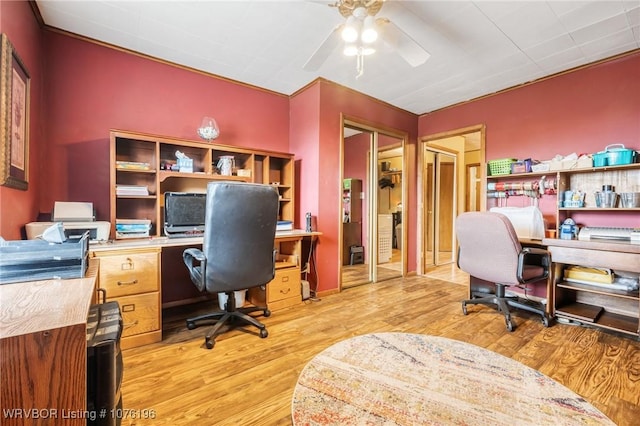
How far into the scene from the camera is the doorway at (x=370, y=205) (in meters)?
3.90

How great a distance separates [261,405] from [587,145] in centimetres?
374

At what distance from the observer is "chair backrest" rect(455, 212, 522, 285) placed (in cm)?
230

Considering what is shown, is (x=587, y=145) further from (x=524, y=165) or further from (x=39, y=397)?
(x=39, y=397)

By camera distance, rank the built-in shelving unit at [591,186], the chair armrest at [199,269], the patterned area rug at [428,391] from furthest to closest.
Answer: the built-in shelving unit at [591,186]
the chair armrest at [199,269]
the patterned area rug at [428,391]

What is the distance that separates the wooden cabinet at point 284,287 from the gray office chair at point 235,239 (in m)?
0.54

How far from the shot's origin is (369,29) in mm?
1725

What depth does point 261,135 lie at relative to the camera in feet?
11.3

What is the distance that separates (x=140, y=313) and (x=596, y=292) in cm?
374

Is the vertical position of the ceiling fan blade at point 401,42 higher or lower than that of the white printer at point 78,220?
higher

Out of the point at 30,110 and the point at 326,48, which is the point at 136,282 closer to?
the point at 30,110

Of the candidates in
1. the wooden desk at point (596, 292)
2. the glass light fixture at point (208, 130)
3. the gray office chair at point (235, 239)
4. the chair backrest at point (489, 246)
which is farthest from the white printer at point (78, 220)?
the wooden desk at point (596, 292)

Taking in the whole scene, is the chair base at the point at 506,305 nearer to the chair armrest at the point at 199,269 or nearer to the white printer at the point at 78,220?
the chair armrest at the point at 199,269

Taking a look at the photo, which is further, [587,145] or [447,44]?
[587,145]

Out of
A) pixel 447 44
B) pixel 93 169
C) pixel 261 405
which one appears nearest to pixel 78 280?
pixel 261 405
